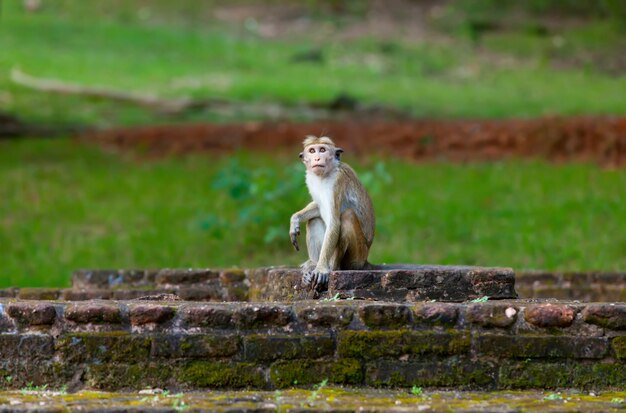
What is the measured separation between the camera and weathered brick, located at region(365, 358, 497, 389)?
6.88 m

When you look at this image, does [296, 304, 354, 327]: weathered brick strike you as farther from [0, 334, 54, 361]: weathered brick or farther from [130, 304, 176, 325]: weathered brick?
[0, 334, 54, 361]: weathered brick

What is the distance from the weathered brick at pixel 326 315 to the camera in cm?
696

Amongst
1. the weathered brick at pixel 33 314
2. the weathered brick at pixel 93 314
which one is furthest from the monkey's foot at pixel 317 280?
the weathered brick at pixel 33 314

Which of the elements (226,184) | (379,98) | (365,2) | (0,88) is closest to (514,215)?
(226,184)

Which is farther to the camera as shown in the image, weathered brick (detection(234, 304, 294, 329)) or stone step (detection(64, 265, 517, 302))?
stone step (detection(64, 265, 517, 302))

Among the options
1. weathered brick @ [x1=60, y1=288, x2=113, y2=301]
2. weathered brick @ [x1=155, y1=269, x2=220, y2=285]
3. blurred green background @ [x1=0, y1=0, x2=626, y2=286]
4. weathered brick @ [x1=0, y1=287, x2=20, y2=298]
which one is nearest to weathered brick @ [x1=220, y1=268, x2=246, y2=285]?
weathered brick @ [x1=155, y1=269, x2=220, y2=285]

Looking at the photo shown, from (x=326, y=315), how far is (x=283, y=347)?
0.31 m

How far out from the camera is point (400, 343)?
6.92 m

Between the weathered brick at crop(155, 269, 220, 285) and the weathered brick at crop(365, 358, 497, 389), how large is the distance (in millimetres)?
3882

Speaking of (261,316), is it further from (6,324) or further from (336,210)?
(336,210)

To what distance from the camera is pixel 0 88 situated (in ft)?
88.1

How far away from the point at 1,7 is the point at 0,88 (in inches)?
444

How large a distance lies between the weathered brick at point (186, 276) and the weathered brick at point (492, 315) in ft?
13.1

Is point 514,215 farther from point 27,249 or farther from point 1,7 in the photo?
point 1,7
